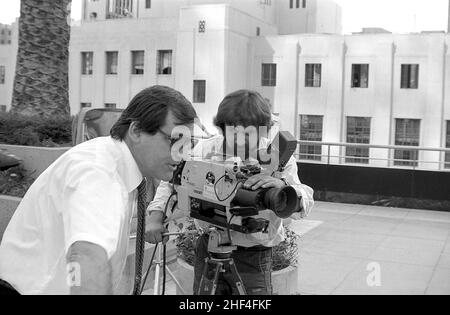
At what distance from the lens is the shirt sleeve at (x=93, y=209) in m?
1.44

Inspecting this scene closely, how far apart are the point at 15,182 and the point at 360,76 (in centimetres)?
2986

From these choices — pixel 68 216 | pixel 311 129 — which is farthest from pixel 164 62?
pixel 68 216

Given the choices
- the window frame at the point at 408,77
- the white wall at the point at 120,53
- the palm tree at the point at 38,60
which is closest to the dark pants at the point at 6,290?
the palm tree at the point at 38,60

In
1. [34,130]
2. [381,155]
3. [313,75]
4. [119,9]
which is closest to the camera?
[34,130]

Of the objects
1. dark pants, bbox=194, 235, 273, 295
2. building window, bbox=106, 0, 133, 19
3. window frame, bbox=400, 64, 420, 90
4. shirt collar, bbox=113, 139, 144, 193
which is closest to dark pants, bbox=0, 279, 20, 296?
shirt collar, bbox=113, 139, 144, 193

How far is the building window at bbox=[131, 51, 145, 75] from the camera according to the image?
39344 mm

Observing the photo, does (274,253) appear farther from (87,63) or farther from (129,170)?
(87,63)

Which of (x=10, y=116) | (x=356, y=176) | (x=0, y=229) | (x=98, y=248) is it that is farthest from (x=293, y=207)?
(x=356, y=176)

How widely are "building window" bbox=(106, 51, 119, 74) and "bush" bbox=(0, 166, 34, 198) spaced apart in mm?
34234

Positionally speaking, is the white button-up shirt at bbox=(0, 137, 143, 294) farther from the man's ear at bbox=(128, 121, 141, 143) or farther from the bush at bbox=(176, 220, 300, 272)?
the bush at bbox=(176, 220, 300, 272)

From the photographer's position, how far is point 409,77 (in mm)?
33250

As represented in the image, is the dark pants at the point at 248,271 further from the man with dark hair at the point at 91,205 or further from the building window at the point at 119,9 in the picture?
the building window at the point at 119,9

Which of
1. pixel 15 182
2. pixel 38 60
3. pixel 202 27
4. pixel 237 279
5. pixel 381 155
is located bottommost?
pixel 381 155

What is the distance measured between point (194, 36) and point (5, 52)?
1739 cm
